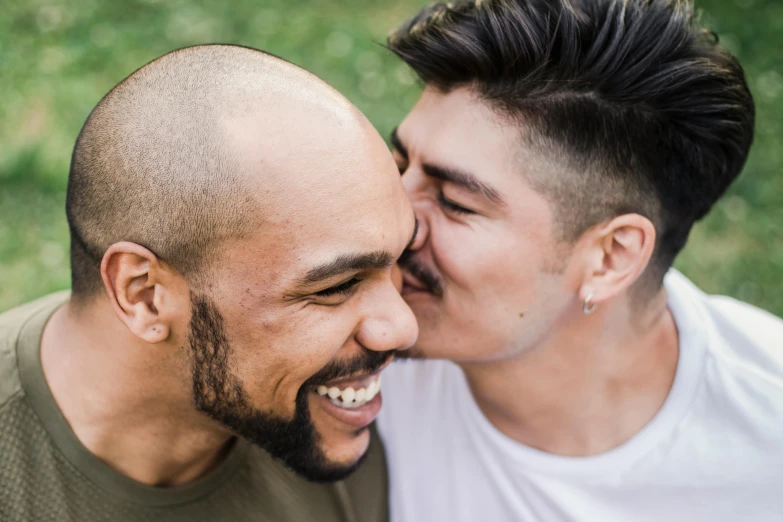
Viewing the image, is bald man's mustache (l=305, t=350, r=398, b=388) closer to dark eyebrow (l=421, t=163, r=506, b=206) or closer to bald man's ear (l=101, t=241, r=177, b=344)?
bald man's ear (l=101, t=241, r=177, b=344)

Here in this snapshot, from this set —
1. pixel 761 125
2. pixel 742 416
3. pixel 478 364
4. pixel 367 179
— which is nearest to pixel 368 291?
pixel 367 179

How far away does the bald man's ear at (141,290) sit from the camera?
249 centimetres

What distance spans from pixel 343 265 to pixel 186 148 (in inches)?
22.0

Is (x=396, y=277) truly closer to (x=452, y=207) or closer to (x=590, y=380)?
(x=452, y=207)

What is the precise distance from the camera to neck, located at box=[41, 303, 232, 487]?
2.70 meters

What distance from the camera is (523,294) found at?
125 inches

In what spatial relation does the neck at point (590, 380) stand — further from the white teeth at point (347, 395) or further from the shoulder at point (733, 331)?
the white teeth at point (347, 395)

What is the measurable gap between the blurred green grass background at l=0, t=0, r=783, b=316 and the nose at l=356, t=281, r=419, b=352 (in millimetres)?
3237

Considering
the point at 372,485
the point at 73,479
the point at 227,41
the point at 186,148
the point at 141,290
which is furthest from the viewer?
the point at 227,41

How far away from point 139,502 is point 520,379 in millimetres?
1524

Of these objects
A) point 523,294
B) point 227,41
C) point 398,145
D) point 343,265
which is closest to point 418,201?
point 398,145

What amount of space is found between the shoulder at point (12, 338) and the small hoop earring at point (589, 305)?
75.5 inches

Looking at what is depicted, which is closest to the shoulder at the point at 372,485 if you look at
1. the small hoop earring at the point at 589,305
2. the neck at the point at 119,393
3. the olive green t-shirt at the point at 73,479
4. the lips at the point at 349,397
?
the olive green t-shirt at the point at 73,479

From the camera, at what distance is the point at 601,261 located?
3.24 m
